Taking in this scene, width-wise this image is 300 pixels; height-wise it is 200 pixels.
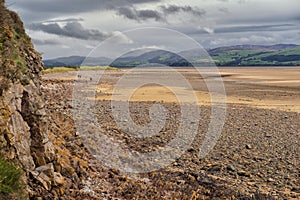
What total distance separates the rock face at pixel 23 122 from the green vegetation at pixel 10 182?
1.88ft

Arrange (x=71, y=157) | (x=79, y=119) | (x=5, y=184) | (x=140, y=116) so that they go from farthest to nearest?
(x=140, y=116)
(x=79, y=119)
(x=71, y=157)
(x=5, y=184)

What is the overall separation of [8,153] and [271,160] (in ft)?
38.2

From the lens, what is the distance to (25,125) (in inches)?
374

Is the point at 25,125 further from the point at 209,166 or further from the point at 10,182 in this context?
the point at 209,166

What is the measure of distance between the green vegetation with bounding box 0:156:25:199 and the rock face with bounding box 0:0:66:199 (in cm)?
57

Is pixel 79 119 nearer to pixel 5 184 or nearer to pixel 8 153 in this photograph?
pixel 8 153

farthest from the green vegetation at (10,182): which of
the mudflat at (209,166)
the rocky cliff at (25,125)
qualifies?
the mudflat at (209,166)

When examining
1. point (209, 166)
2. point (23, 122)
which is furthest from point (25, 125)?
point (209, 166)

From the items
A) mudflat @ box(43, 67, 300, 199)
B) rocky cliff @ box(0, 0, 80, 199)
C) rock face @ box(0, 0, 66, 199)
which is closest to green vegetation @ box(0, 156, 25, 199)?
rocky cliff @ box(0, 0, 80, 199)

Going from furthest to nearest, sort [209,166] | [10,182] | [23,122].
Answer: [209,166] < [23,122] < [10,182]

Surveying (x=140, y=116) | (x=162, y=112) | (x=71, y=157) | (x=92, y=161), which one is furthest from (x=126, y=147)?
(x=162, y=112)

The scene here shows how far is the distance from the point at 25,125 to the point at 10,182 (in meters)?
2.47

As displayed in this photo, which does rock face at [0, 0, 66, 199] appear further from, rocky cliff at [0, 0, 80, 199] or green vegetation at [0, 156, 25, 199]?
green vegetation at [0, 156, 25, 199]

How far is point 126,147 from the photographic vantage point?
15.7 metres
